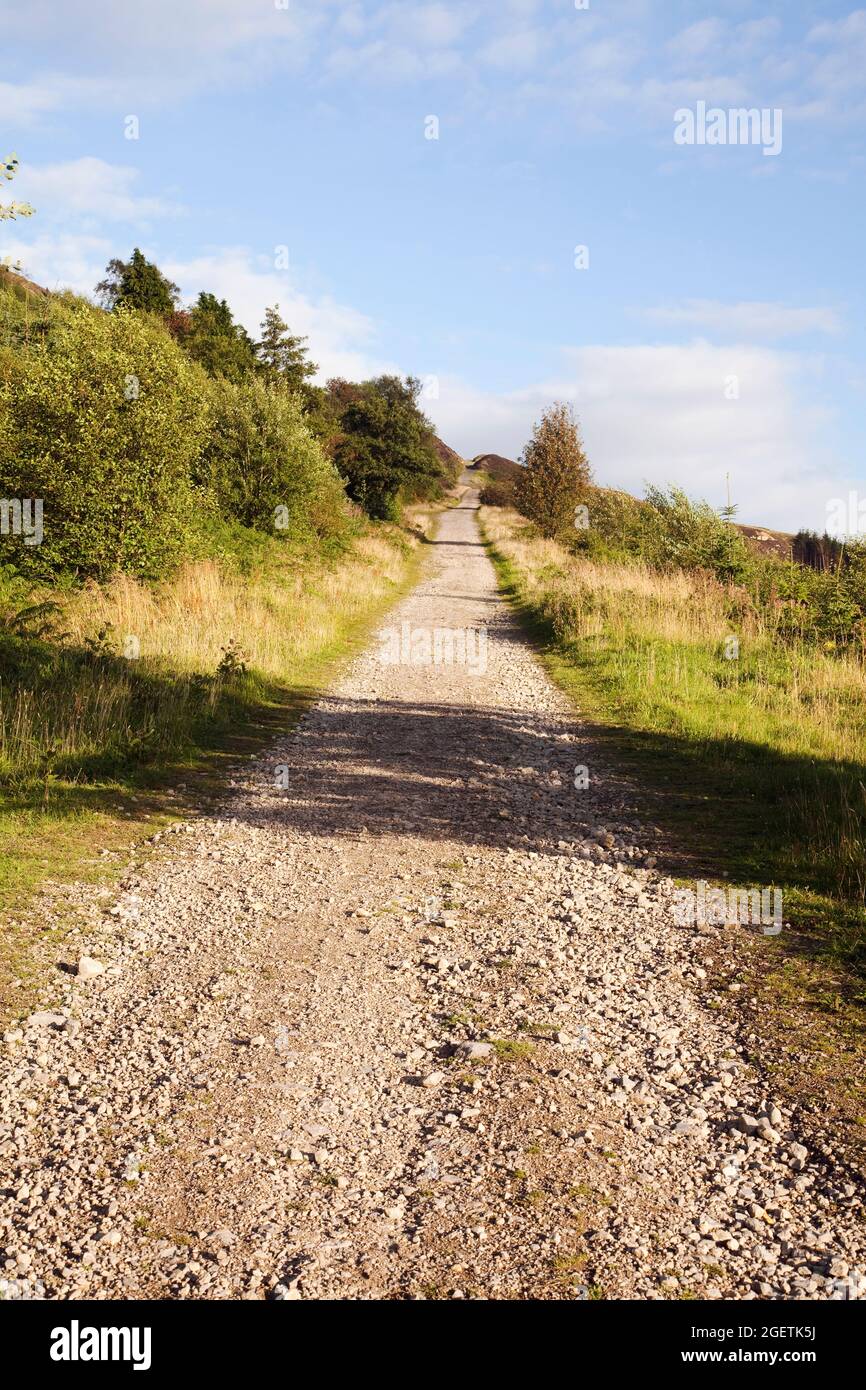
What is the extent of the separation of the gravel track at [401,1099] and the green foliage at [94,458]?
11021 mm

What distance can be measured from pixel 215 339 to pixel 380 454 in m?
10.5

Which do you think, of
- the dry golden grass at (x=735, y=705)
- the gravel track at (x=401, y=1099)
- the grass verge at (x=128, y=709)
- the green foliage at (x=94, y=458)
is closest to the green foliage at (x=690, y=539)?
the dry golden grass at (x=735, y=705)

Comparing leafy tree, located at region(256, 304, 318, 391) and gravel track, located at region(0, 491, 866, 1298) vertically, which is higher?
leafy tree, located at region(256, 304, 318, 391)

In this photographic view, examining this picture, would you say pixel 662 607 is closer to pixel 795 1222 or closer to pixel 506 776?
pixel 506 776

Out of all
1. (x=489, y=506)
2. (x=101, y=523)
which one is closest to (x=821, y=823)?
(x=101, y=523)

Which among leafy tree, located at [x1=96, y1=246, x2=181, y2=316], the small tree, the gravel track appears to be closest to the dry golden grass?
the gravel track

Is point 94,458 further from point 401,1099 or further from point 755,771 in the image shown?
point 401,1099

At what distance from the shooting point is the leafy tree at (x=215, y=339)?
146 feet

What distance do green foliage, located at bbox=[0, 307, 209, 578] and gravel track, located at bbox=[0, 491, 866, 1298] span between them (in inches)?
434

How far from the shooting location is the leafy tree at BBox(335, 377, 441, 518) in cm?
5012

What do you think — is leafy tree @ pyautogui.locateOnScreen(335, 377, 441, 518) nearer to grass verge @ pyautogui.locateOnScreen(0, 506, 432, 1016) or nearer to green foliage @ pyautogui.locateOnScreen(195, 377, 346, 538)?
green foliage @ pyautogui.locateOnScreen(195, 377, 346, 538)

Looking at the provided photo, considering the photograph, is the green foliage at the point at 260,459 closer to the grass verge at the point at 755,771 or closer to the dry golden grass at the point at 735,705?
the dry golden grass at the point at 735,705

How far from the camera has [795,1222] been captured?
3193 mm

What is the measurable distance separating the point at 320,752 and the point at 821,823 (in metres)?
5.19
